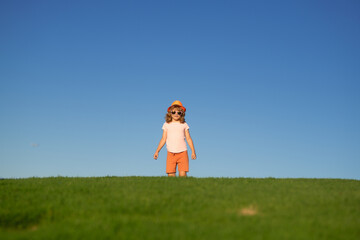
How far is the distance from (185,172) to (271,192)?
5080 millimetres

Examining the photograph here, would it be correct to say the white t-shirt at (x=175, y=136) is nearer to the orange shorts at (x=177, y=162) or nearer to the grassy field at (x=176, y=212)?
the orange shorts at (x=177, y=162)

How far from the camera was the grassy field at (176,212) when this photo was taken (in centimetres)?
747

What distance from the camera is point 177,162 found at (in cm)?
1547

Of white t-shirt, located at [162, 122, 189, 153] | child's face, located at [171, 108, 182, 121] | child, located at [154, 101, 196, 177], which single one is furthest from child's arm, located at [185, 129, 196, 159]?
child's face, located at [171, 108, 182, 121]

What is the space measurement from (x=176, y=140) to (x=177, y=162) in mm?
955

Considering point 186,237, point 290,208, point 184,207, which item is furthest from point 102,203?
point 290,208

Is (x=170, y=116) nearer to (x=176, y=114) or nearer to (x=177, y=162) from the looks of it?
(x=176, y=114)

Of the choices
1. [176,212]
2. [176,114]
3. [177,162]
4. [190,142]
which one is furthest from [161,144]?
[176,212]

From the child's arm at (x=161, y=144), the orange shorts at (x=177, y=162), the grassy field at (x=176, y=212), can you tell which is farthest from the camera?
the child's arm at (x=161, y=144)

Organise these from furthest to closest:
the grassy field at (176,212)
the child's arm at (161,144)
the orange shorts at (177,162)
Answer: the child's arm at (161,144) < the orange shorts at (177,162) < the grassy field at (176,212)

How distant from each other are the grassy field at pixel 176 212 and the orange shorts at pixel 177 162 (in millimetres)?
3068

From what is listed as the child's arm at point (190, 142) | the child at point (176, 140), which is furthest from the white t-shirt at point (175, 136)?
the child's arm at point (190, 142)

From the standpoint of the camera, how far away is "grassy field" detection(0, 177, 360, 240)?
747 centimetres

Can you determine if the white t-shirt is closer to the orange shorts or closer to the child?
the child
